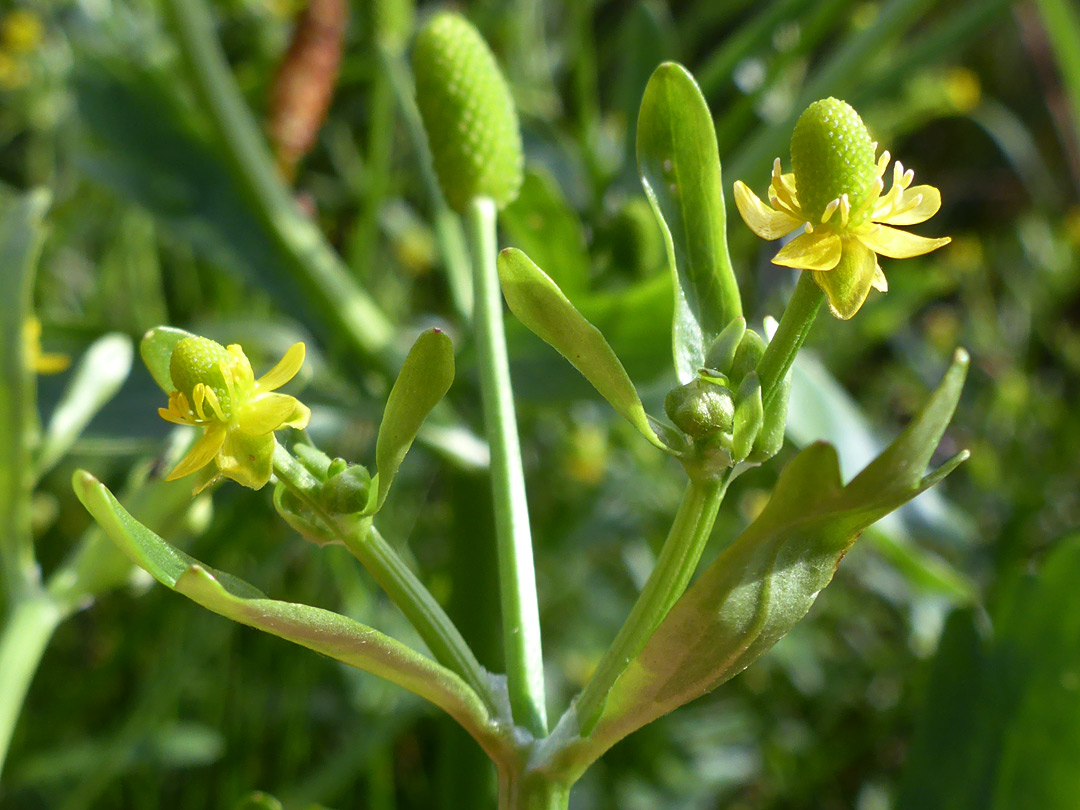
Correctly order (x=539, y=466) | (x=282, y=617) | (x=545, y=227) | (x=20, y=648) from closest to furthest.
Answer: (x=282, y=617) < (x=20, y=648) < (x=545, y=227) < (x=539, y=466)

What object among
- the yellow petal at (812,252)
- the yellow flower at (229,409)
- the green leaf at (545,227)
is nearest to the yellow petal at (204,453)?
the yellow flower at (229,409)

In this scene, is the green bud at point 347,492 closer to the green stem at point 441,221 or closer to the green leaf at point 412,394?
the green leaf at point 412,394

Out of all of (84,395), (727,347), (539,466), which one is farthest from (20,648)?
(539,466)

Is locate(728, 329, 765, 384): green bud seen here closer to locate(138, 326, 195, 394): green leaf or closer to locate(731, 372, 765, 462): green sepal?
locate(731, 372, 765, 462): green sepal

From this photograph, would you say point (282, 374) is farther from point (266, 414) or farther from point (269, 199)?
point (269, 199)

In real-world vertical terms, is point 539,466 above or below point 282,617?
below

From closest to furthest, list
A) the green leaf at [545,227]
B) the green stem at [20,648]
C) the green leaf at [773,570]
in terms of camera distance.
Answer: the green leaf at [773,570] → the green stem at [20,648] → the green leaf at [545,227]

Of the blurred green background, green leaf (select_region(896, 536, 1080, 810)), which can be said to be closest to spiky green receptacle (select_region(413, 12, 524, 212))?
the blurred green background
